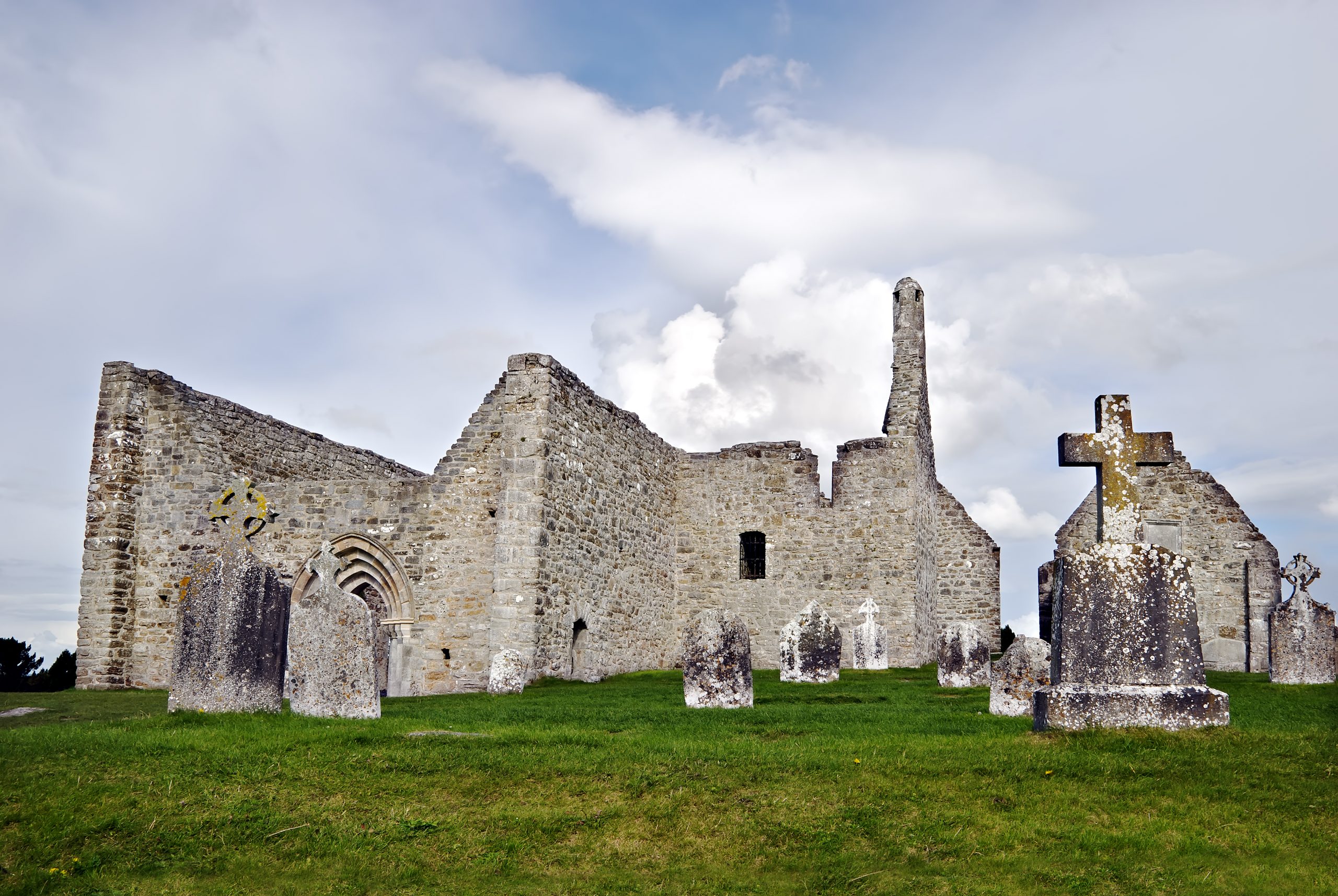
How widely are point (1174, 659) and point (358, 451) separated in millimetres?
19902

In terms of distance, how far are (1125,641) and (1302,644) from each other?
9.45m

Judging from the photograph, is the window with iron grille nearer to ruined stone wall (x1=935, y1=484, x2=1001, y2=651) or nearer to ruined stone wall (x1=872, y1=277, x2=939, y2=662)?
ruined stone wall (x1=872, y1=277, x2=939, y2=662)

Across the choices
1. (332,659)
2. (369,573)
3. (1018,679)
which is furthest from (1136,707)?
(369,573)

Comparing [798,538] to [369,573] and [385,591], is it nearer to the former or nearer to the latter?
[385,591]

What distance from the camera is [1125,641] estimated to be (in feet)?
27.9

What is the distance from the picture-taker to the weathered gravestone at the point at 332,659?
10664 millimetres

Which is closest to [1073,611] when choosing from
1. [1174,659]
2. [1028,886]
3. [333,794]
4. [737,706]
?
[1174,659]

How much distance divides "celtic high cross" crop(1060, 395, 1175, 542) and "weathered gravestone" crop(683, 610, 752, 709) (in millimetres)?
4463

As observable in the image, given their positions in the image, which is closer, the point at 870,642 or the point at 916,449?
the point at 870,642

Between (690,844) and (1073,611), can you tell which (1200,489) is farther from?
(690,844)

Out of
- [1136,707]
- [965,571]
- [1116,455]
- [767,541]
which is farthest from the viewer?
[965,571]

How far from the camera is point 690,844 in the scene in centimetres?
680

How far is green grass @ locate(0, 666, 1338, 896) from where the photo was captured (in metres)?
6.41

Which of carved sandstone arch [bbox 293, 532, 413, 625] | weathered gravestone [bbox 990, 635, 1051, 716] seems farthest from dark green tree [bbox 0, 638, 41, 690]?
weathered gravestone [bbox 990, 635, 1051, 716]
